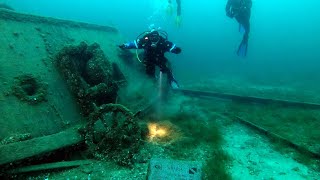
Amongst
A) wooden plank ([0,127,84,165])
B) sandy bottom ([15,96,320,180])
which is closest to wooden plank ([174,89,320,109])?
sandy bottom ([15,96,320,180])

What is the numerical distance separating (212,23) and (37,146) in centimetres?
8774

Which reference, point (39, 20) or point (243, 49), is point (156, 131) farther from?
point (243, 49)

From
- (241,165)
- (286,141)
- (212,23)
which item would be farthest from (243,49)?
(212,23)

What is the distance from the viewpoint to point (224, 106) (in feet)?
27.9

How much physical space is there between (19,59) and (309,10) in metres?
102

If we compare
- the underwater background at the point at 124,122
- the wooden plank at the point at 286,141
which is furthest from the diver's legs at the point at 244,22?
the wooden plank at the point at 286,141

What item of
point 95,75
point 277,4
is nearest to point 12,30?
point 95,75

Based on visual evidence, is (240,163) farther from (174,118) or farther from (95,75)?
(95,75)

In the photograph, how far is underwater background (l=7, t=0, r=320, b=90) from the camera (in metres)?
36.8

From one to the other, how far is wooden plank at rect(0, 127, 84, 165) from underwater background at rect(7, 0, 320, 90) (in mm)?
25713

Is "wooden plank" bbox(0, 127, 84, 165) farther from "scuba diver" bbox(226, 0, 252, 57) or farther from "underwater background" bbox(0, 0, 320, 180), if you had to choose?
"scuba diver" bbox(226, 0, 252, 57)

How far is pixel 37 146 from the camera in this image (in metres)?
3.61

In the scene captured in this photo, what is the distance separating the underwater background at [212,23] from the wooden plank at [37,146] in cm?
2571

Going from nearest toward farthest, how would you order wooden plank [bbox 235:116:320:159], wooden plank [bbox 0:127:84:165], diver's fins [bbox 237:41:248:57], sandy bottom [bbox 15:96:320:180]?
wooden plank [bbox 0:127:84:165]
sandy bottom [bbox 15:96:320:180]
wooden plank [bbox 235:116:320:159]
diver's fins [bbox 237:41:248:57]
